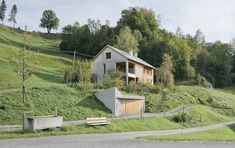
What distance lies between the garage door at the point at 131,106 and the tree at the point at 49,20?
9828cm

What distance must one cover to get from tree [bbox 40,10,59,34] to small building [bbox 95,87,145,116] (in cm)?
10000

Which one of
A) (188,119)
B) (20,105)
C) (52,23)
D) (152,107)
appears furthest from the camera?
(52,23)

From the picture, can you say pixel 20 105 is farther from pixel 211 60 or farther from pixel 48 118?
pixel 211 60

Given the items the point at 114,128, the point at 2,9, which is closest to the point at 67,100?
the point at 114,128

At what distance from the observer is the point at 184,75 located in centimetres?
10225

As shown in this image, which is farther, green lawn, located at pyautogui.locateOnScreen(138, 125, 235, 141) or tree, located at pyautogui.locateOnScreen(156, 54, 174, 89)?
tree, located at pyautogui.locateOnScreen(156, 54, 174, 89)

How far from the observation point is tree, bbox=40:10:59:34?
5615 inches

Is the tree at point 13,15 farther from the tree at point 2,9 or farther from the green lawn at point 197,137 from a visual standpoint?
the green lawn at point 197,137

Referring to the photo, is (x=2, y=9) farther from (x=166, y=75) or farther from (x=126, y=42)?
(x=166, y=75)

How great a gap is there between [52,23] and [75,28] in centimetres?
2894

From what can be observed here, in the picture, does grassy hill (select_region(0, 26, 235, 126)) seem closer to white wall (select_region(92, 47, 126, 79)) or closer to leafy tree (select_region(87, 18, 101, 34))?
white wall (select_region(92, 47, 126, 79))

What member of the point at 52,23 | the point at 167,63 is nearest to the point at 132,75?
the point at 167,63

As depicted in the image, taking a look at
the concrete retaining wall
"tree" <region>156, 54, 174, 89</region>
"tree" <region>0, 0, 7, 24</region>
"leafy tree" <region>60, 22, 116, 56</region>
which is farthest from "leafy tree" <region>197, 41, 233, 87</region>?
the concrete retaining wall

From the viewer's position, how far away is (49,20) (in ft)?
468
